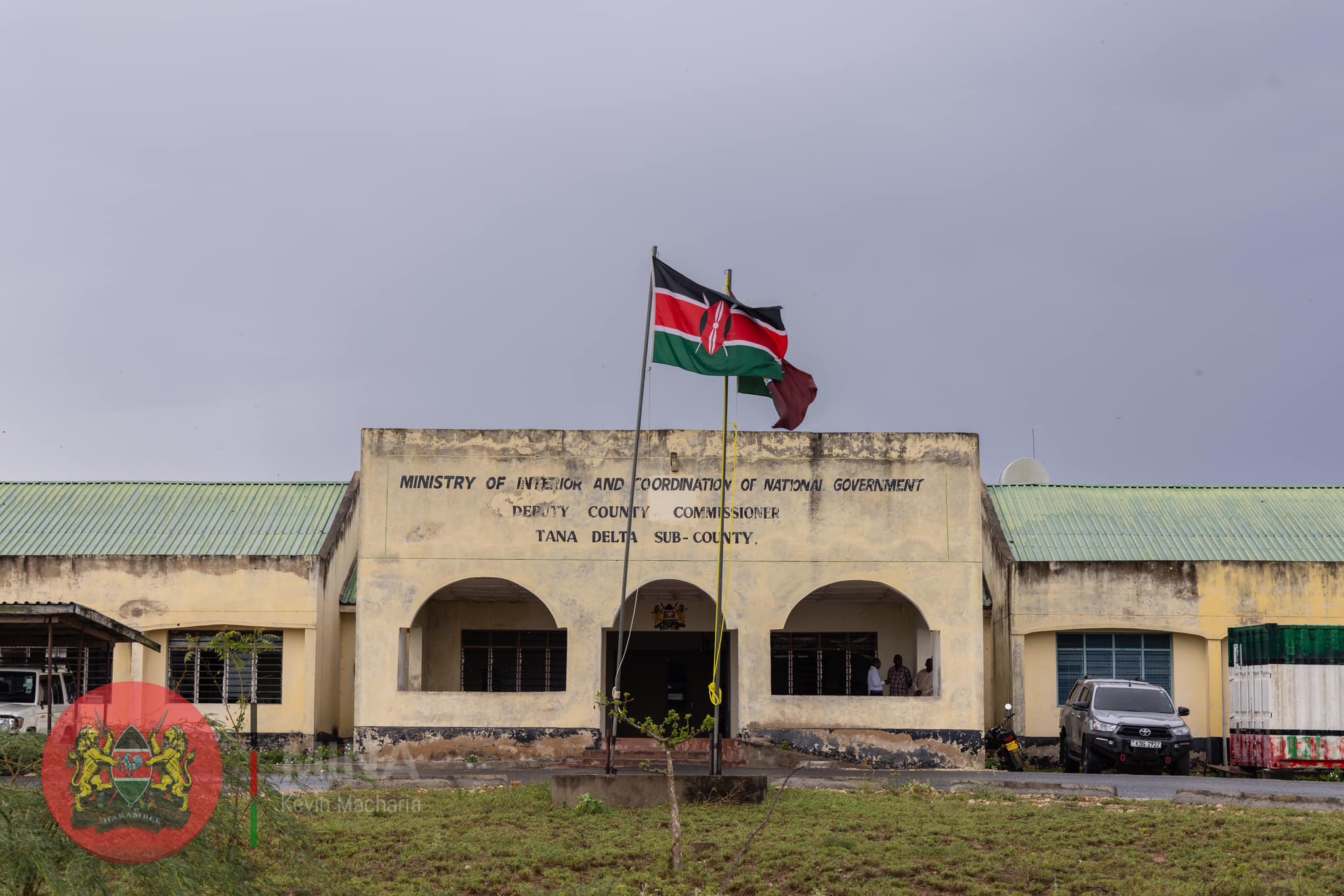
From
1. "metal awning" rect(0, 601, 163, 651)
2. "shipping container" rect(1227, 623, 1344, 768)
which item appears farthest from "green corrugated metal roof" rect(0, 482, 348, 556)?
"shipping container" rect(1227, 623, 1344, 768)

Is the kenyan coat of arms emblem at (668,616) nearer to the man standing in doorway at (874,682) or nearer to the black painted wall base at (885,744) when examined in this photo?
the man standing in doorway at (874,682)

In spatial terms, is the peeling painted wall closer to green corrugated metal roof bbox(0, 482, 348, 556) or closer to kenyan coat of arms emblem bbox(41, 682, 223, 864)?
green corrugated metal roof bbox(0, 482, 348, 556)

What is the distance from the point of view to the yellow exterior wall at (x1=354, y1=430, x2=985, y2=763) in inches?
908

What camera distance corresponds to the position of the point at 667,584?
80.0ft

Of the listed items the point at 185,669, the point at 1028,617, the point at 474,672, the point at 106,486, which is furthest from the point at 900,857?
the point at 106,486

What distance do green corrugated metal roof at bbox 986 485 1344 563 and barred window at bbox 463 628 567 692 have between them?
8901mm

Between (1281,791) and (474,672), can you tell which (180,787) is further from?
(474,672)

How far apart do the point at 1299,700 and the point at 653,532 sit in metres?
10.7

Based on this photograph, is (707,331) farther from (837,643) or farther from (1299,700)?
(1299,700)

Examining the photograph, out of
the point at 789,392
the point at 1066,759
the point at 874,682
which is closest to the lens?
the point at 789,392

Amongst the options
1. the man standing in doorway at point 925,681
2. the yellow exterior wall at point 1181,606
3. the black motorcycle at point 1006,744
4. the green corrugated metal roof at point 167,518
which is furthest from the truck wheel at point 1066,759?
the green corrugated metal roof at point 167,518

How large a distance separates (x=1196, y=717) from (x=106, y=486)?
2171 cm

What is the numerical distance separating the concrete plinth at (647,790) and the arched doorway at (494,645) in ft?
35.3

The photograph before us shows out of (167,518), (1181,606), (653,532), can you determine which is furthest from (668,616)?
(167,518)
